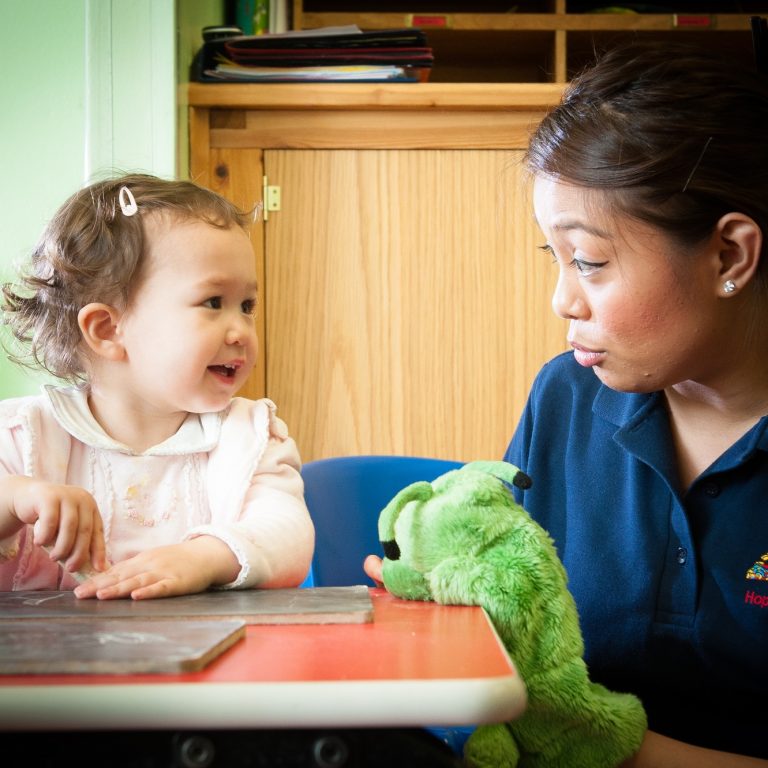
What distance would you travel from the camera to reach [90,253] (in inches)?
46.4

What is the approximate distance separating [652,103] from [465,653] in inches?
25.8

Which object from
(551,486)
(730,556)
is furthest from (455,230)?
(730,556)

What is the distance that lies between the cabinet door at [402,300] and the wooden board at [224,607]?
1.43 metres

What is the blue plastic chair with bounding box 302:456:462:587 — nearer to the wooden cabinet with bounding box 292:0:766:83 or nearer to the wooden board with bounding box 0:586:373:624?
the wooden board with bounding box 0:586:373:624

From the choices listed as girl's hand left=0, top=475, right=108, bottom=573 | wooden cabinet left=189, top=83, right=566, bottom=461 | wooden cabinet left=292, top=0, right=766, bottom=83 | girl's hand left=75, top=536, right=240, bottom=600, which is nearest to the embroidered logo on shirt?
girl's hand left=75, top=536, right=240, bottom=600

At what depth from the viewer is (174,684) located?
1.53 feet

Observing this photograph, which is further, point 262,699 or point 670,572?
point 670,572

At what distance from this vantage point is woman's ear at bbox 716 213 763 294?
99cm

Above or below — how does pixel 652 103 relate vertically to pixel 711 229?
above

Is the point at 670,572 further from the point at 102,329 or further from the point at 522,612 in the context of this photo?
the point at 102,329

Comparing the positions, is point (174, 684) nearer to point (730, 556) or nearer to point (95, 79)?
point (730, 556)

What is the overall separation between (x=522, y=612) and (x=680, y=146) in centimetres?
49

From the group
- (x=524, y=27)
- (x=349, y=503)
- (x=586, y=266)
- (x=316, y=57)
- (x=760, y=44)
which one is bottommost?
(x=349, y=503)

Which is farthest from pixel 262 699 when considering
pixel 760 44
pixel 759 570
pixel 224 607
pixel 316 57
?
pixel 316 57
